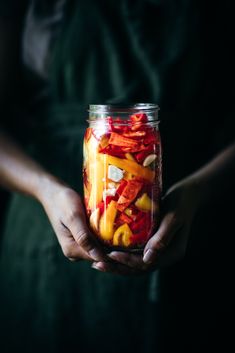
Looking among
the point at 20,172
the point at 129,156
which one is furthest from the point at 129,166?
the point at 20,172

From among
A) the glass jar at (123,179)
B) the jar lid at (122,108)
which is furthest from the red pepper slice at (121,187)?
the jar lid at (122,108)

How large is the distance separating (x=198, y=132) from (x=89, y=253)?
367 mm

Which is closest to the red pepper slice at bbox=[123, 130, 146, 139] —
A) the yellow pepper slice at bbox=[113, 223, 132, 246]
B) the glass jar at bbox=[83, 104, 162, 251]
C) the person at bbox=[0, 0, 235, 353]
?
the glass jar at bbox=[83, 104, 162, 251]

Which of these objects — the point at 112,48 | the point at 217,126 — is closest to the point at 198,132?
the point at 217,126

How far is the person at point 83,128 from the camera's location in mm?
841

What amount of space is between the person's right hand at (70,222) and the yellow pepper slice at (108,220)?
0.02 metres

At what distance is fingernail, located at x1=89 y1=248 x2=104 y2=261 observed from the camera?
2.01 feet

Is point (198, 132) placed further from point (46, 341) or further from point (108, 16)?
point (46, 341)

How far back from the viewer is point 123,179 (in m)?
0.60

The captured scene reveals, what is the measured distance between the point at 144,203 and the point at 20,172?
0.77ft

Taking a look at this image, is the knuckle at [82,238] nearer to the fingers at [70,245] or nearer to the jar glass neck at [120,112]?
the fingers at [70,245]

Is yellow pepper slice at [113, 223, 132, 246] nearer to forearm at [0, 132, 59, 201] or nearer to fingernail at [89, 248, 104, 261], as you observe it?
fingernail at [89, 248, 104, 261]

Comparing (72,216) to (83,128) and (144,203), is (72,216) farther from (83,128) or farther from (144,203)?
(83,128)

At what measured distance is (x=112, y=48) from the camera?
2.76 ft
